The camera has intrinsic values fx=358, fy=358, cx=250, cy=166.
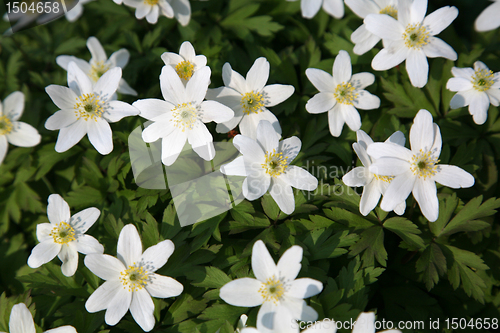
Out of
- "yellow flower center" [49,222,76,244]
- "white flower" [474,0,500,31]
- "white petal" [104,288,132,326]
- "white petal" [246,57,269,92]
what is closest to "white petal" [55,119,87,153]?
"yellow flower center" [49,222,76,244]

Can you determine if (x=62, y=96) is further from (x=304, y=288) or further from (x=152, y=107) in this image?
(x=304, y=288)

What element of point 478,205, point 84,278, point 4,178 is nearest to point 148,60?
point 4,178

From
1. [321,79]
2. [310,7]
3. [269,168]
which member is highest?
[310,7]

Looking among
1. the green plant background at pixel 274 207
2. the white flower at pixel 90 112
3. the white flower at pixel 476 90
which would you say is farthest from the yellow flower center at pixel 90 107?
the white flower at pixel 476 90

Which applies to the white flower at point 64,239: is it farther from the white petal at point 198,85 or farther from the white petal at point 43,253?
the white petal at point 198,85

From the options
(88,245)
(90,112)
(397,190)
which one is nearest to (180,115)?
(90,112)
